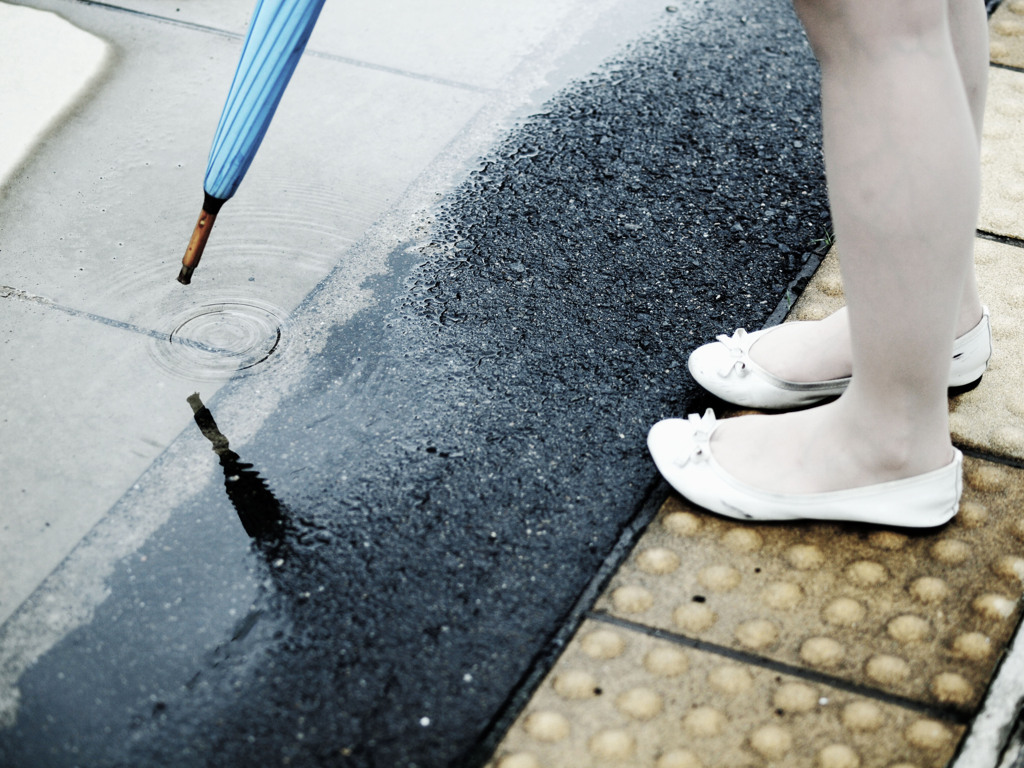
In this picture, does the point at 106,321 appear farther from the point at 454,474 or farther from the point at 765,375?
the point at 765,375

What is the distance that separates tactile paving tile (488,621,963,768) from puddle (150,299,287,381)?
2.63ft

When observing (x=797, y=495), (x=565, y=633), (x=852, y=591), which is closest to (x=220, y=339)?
(x=565, y=633)

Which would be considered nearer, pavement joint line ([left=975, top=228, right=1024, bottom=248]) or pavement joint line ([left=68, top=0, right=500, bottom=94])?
pavement joint line ([left=975, top=228, right=1024, bottom=248])

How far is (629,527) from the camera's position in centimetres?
149

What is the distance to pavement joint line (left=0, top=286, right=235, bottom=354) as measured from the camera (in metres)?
1.78

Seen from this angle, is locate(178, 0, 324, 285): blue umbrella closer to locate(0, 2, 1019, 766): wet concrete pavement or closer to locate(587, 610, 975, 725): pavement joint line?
locate(0, 2, 1019, 766): wet concrete pavement

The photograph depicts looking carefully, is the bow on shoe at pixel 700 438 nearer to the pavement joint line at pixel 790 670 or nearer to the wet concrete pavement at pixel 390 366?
the wet concrete pavement at pixel 390 366

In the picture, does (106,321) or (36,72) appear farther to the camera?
(36,72)

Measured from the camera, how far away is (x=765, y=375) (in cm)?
164

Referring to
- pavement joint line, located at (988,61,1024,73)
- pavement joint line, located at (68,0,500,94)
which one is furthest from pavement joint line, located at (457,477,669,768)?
pavement joint line, located at (988,61,1024,73)

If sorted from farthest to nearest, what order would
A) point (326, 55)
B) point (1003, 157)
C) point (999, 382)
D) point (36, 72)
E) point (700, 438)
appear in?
1. point (326, 55)
2. point (36, 72)
3. point (1003, 157)
4. point (999, 382)
5. point (700, 438)

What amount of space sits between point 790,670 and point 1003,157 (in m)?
1.54

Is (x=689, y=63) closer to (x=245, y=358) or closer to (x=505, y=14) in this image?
(x=505, y=14)

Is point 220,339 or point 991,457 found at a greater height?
point 991,457
